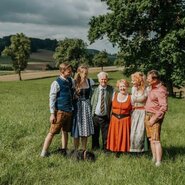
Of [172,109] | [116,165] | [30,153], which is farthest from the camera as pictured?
[172,109]

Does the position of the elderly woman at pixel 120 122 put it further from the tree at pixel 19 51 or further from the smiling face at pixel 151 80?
the tree at pixel 19 51

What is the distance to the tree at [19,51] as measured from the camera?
98625 millimetres

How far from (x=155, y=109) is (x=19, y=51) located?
92.4 meters

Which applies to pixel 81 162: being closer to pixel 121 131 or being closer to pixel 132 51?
pixel 121 131

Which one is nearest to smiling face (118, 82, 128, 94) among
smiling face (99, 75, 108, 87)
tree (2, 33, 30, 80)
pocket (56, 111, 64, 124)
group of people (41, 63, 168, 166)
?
group of people (41, 63, 168, 166)

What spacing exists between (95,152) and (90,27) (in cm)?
3293

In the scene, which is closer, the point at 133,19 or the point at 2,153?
the point at 2,153

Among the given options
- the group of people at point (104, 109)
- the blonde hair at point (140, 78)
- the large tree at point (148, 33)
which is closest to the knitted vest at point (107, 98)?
the group of people at point (104, 109)

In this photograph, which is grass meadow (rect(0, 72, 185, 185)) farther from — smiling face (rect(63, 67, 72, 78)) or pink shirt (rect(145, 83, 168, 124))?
smiling face (rect(63, 67, 72, 78))

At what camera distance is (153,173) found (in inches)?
344

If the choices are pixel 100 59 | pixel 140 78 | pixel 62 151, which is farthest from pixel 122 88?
pixel 100 59

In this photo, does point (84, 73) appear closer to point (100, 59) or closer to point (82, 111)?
point (82, 111)

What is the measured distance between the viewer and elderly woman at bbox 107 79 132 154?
1098 centimetres

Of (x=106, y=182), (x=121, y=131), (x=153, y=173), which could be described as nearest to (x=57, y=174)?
(x=106, y=182)
